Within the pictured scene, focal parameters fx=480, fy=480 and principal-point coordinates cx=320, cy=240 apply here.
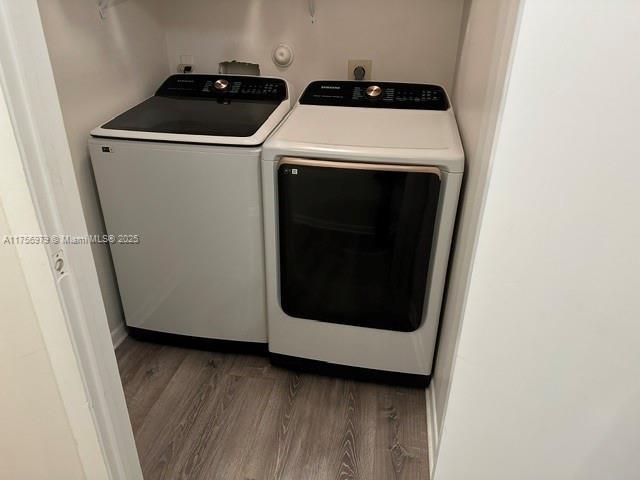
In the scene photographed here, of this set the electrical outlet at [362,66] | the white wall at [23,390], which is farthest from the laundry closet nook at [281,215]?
the white wall at [23,390]

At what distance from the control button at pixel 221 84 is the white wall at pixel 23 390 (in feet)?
4.34

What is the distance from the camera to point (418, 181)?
1.39 metres

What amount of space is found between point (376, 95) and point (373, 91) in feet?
0.08

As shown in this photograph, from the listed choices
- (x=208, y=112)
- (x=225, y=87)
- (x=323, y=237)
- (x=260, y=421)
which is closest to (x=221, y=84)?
(x=225, y=87)

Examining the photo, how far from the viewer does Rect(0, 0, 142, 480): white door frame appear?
676 millimetres

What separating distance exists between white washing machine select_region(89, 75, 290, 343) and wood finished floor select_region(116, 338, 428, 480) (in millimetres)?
150

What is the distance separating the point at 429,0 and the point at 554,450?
1.62 meters

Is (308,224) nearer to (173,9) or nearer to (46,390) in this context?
(46,390)

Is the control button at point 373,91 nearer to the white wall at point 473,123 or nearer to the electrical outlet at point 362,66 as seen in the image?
the electrical outlet at point 362,66

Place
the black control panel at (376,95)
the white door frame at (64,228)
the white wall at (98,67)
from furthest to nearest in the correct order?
the black control panel at (376,95) < the white wall at (98,67) < the white door frame at (64,228)

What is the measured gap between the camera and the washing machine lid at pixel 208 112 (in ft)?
5.08

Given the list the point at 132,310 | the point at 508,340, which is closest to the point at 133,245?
the point at 132,310

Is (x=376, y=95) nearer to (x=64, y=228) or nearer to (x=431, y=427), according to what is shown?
(x=431, y=427)

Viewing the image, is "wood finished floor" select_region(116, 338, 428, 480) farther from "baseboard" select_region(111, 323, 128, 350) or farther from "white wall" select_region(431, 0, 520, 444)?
"white wall" select_region(431, 0, 520, 444)
